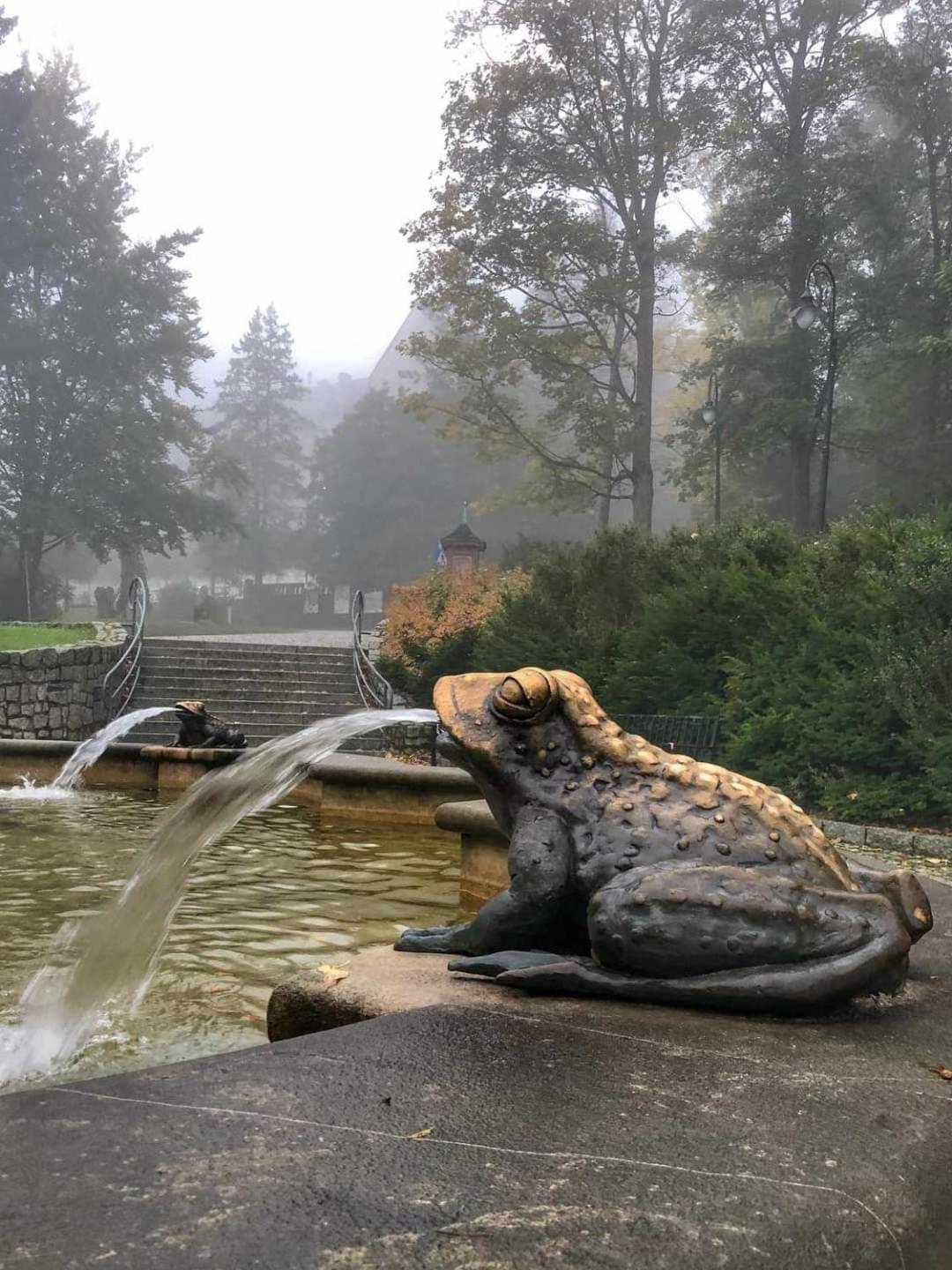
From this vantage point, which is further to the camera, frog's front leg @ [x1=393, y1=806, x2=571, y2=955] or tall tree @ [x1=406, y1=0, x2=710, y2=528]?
tall tree @ [x1=406, y1=0, x2=710, y2=528]

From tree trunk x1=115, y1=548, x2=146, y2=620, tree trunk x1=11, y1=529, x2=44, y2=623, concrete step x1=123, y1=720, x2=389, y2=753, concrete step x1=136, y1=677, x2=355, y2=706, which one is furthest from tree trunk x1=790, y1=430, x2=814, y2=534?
tree trunk x1=11, y1=529, x2=44, y2=623

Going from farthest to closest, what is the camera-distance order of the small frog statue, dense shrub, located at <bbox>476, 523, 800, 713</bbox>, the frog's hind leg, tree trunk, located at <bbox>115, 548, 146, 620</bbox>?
tree trunk, located at <bbox>115, 548, 146, 620</bbox>
dense shrub, located at <bbox>476, 523, 800, 713</bbox>
the small frog statue
the frog's hind leg

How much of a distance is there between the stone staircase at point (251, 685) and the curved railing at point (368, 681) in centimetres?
23

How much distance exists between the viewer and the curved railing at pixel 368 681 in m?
17.9

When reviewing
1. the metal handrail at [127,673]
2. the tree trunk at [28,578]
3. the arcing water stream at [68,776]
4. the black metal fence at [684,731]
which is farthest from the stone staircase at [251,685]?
the tree trunk at [28,578]

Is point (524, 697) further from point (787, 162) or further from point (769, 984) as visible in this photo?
point (787, 162)

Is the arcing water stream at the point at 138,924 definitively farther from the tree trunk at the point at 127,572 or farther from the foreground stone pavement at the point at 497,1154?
the tree trunk at the point at 127,572

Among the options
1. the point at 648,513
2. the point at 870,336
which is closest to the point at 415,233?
the point at 648,513

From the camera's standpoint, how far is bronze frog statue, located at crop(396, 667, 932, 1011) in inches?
92.9

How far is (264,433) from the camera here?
209ft

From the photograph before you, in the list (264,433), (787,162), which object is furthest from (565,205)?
(264,433)

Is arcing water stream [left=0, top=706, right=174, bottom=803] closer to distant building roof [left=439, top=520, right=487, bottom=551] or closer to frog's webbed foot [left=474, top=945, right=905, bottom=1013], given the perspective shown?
frog's webbed foot [left=474, top=945, right=905, bottom=1013]

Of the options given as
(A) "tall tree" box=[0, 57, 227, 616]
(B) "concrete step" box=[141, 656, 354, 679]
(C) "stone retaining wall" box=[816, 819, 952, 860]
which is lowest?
(C) "stone retaining wall" box=[816, 819, 952, 860]

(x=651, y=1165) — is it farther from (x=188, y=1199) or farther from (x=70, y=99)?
(x=70, y=99)
